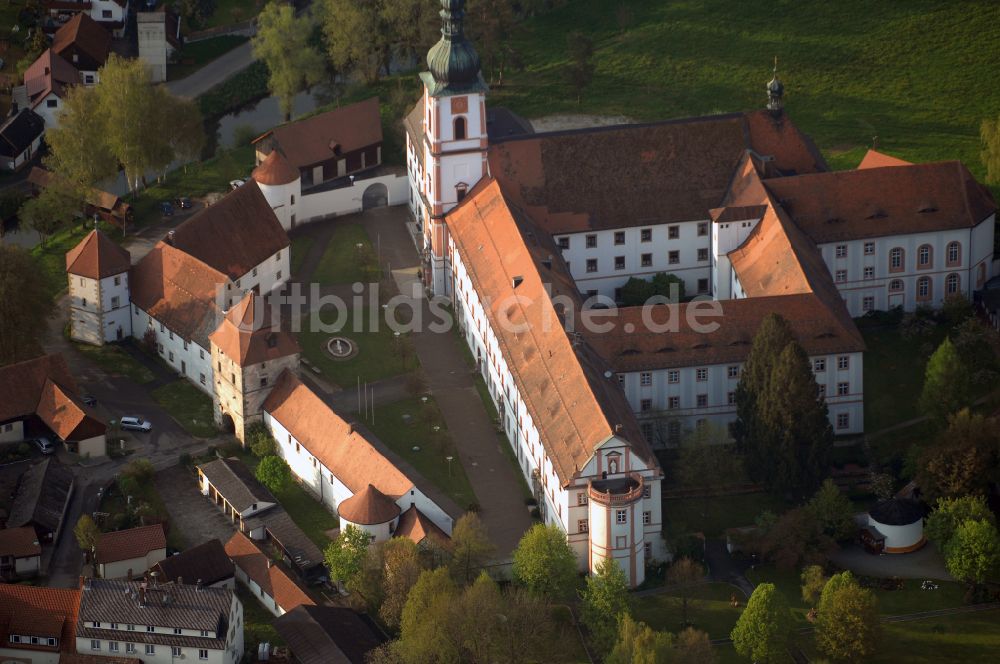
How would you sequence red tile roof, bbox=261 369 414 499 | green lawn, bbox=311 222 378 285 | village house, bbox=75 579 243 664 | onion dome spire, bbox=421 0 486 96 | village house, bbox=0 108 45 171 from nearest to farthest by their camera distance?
village house, bbox=75 579 243 664
red tile roof, bbox=261 369 414 499
onion dome spire, bbox=421 0 486 96
green lawn, bbox=311 222 378 285
village house, bbox=0 108 45 171

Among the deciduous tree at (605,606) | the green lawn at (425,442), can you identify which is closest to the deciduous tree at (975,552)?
the deciduous tree at (605,606)

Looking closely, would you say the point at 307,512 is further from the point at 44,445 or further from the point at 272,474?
the point at 44,445

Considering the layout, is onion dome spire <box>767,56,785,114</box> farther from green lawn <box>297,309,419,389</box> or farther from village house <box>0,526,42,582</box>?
village house <box>0,526,42,582</box>

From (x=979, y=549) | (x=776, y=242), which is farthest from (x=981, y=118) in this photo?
(x=979, y=549)

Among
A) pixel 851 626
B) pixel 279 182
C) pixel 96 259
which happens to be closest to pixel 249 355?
pixel 96 259

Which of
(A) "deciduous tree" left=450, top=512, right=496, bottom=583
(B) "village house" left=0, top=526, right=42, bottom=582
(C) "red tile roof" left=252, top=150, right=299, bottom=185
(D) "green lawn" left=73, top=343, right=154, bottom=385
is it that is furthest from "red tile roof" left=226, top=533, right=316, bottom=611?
(C) "red tile roof" left=252, top=150, right=299, bottom=185

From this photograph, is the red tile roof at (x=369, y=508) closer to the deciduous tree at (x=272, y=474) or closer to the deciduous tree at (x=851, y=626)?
the deciduous tree at (x=272, y=474)
